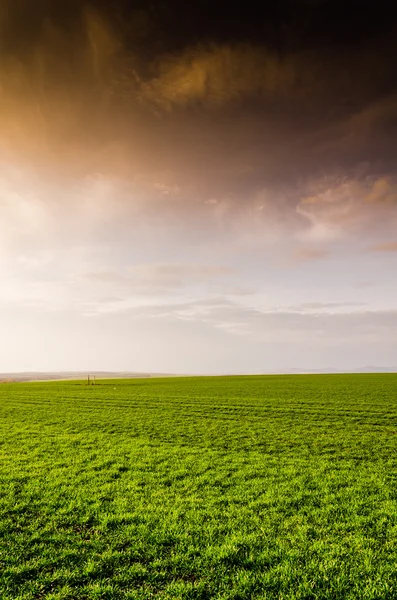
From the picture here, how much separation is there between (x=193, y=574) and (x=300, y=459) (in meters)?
11.1

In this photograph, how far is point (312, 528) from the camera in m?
10.5

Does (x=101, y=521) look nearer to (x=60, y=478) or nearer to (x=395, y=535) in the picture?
(x=60, y=478)

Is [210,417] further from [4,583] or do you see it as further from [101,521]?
[4,583]

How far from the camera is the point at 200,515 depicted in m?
11.5

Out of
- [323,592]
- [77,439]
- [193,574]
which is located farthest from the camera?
[77,439]

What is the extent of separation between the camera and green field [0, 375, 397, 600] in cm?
798

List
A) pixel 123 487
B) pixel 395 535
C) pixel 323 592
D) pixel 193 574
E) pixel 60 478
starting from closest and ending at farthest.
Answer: pixel 323 592 → pixel 193 574 → pixel 395 535 → pixel 123 487 → pixel 60 478

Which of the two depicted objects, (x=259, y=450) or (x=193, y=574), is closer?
(x=193, y=574)

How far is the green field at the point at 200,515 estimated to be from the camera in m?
7.98

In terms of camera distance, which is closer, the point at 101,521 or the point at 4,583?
the point at 4,583

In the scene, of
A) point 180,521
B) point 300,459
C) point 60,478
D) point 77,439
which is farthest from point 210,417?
point 180,521

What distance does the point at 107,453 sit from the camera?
777 inches

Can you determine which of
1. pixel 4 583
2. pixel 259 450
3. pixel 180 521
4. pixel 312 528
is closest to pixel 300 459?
Result: pixel 259 450

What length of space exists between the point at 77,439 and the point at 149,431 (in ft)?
16.4
